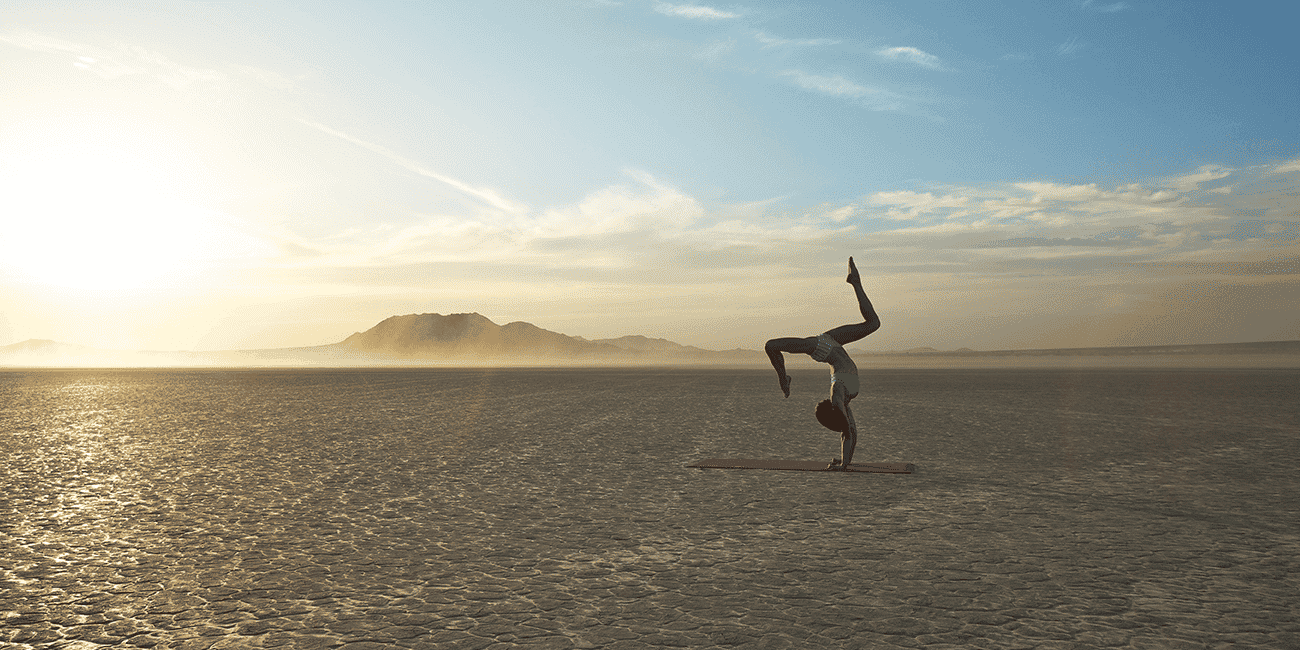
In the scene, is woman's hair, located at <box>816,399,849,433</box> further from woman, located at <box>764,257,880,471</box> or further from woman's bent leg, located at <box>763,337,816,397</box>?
woman's bent leg, located at <box>763,337,816,397</box>

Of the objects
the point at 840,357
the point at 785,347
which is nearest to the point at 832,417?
the point at 840,357

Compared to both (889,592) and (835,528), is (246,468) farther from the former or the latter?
(889,592)

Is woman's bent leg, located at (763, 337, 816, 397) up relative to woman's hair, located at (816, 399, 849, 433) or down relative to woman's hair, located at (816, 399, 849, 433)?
up

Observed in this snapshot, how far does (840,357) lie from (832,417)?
29.6 inches

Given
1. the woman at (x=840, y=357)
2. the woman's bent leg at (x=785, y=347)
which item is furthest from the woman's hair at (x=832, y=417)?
the woman's bent leg at (x=785, y=347)

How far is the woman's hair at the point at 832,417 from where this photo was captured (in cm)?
1041

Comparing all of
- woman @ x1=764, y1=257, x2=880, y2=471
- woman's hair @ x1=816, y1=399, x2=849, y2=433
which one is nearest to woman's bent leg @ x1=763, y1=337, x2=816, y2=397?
woman @ x1=764, y1=257, x2=880, y2=471

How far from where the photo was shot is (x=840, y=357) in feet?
34.4

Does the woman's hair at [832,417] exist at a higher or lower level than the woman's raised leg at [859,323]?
lower

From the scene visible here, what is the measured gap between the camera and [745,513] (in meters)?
7.83

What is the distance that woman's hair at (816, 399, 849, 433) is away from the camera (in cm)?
1041

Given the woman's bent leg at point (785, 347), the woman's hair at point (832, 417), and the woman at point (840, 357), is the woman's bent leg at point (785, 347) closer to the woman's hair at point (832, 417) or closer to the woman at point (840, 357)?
the woman at point (840, 357)

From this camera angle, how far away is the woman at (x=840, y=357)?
1033 centimetres

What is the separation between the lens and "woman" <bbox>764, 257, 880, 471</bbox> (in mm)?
10328
